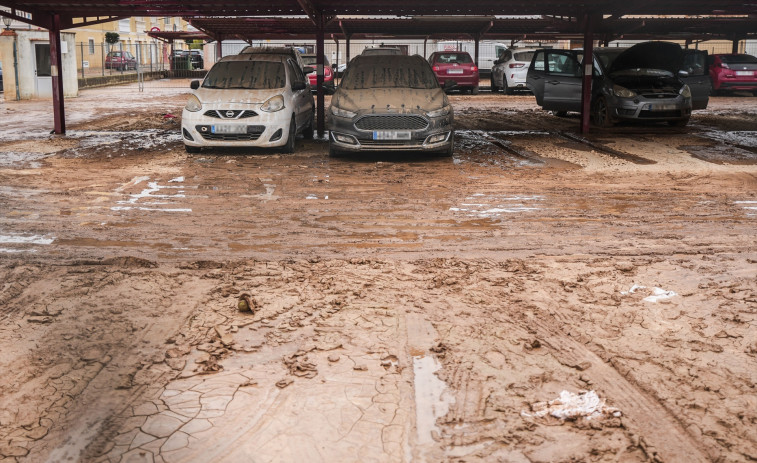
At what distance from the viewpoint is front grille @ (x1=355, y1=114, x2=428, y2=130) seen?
41.0ft

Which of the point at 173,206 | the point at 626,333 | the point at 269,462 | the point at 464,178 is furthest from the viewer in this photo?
the point at 464,178

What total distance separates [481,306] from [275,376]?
68.8 inches

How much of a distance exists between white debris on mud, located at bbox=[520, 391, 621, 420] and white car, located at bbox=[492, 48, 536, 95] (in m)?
27.3

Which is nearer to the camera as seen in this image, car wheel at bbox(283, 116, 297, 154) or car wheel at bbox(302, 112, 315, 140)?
car wheel at bbox(283, 116, 297, 154)

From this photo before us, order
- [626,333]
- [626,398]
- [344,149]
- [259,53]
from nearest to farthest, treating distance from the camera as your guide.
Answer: [626,398] → [626,333] → [344,149] → [259,53]

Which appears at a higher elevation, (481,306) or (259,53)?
(259,53)

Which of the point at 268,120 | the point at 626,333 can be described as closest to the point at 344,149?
the point at 268,120

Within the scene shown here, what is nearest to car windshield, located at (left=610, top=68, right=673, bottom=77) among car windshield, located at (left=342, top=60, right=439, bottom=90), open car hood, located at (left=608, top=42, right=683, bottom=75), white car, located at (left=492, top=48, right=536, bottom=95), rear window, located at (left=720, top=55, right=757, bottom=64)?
open car hood, located at (left=608, top=42, right=683, bottom=75)

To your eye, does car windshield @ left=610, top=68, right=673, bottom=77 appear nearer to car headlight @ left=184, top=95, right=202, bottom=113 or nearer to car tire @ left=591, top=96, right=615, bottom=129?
car tire @ left=591, top=96, right=615, bottom=129

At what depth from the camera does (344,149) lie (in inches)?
504

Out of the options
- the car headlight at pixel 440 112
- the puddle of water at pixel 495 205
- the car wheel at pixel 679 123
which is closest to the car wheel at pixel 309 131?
the car headlight at pixel 440 112

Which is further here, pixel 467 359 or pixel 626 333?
pixel 626 333

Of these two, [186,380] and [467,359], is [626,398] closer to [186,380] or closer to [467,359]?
[467,359]

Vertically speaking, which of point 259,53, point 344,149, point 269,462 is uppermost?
point 259,53
